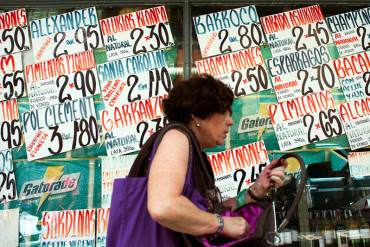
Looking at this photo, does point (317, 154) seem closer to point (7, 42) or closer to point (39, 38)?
point (39, 38)

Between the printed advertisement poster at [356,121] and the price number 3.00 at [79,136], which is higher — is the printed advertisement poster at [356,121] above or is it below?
below

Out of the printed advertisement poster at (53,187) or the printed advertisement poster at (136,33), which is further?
the printed advertisement poster at (136,33)

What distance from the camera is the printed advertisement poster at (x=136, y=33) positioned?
4.33 meters

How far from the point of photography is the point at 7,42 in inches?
171

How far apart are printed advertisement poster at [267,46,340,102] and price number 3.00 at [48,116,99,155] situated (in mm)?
1822

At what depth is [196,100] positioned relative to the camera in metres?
1.95

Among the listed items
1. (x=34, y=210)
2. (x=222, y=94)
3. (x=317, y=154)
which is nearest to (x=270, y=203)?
(x=222, y=94)

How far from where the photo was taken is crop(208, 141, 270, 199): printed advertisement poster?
412 centimetres

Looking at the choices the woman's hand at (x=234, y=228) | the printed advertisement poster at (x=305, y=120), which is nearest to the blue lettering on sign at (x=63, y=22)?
the printed advertisement poster at (x=305, y=120)


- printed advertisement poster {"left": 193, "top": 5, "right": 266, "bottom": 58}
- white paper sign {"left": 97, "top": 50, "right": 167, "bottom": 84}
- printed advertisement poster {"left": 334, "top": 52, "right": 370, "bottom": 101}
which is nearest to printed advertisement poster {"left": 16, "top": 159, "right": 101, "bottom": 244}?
white paper sign {"left": 97, "top": 50, "right": 167, "bottom": 84}

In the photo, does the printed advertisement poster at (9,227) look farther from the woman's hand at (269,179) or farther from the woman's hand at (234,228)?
the woman's hand at (234,228)

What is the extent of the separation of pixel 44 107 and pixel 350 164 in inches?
118

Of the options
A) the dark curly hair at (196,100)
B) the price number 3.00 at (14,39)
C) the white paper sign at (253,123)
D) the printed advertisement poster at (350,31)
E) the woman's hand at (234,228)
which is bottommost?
the woman's hand at (234,228)

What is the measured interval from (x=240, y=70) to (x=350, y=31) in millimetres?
1223
